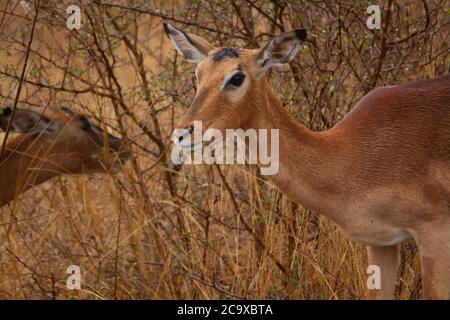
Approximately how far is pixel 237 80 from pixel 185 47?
0.49 m

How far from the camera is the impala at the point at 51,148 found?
6.02 meters

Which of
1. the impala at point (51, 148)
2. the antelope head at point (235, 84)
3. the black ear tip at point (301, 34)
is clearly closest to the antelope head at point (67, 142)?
the impala at point (51, 148)

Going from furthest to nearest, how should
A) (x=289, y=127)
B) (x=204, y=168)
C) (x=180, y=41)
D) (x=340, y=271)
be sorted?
(x=204, y=168) < (x=340, y=271) < (x=180, y=41) < (x=289, y=127)

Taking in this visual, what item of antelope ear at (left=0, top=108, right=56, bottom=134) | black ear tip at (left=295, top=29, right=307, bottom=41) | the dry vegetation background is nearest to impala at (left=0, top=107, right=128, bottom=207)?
antelope ear at (left=0, top=108, right=56, bottom=134)

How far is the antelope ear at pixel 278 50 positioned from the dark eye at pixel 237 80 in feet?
0.37

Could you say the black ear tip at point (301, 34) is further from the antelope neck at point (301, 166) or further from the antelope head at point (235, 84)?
the antelope neck at point (301, 166)

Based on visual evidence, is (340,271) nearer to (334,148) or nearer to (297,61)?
(334,148)

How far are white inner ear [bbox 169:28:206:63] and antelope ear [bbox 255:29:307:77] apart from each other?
1.13 feet

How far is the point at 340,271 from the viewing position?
4.82 meters

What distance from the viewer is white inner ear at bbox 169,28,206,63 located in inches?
168

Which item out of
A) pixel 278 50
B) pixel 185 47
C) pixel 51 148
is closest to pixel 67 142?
pixel 51 148

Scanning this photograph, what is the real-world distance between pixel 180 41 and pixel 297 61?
1424 mm
